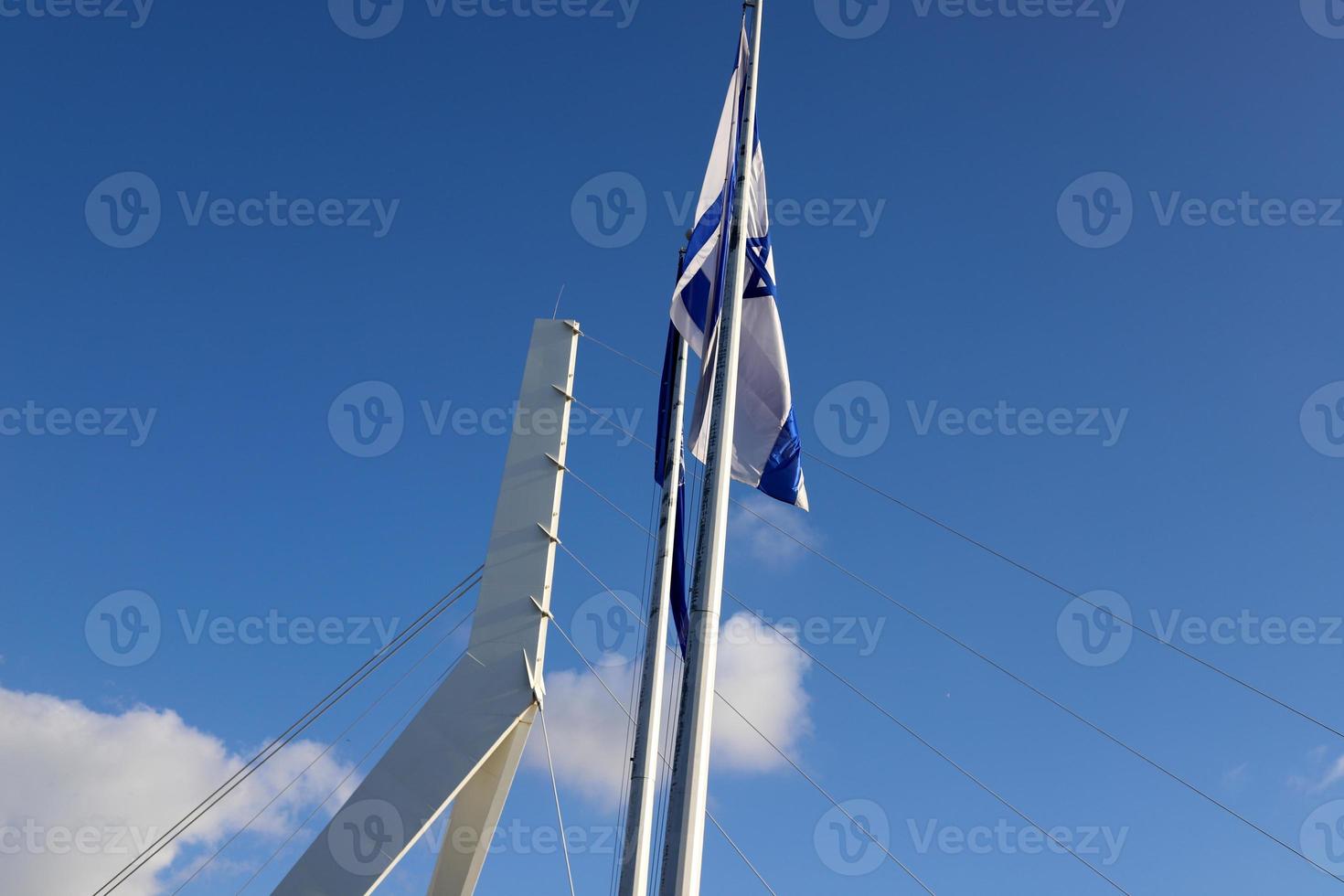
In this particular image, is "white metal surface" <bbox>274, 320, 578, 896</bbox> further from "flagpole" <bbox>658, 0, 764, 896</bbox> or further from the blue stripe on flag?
"flagpole" <bbox>658, 0, 764, 896</bbox>

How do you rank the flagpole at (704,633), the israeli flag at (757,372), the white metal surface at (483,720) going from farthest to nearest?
1. the white metal surface at (483,720)
2. the israeli flag at (757,372)
3. the flagpole at (704,633)

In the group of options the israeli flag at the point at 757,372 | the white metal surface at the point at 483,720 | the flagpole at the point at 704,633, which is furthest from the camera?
the white metal surface at the point at 483,720

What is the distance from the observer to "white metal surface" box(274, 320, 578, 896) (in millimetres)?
16656

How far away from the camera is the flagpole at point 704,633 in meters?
9.69

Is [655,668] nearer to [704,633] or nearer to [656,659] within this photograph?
[656,659]

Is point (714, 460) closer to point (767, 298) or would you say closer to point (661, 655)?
point (767, 298)

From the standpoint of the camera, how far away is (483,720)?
17906 mm

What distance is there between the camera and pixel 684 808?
31.9 feet

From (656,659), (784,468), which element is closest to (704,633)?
(784,468)

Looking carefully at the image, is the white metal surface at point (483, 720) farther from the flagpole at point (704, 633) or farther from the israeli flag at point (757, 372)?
the flagpole at point (704, 633)

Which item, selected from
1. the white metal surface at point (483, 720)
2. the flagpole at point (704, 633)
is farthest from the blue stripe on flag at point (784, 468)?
the white metal surface at point (483, 720)

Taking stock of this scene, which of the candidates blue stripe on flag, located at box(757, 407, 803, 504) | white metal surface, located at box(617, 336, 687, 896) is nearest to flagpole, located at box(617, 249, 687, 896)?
white metal surface, located at box(617, 336, 687, 896)

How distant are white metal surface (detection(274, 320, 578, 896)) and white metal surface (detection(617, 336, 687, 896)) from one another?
1834 millimetres

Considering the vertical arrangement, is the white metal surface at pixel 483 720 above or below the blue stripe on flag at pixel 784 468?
below
